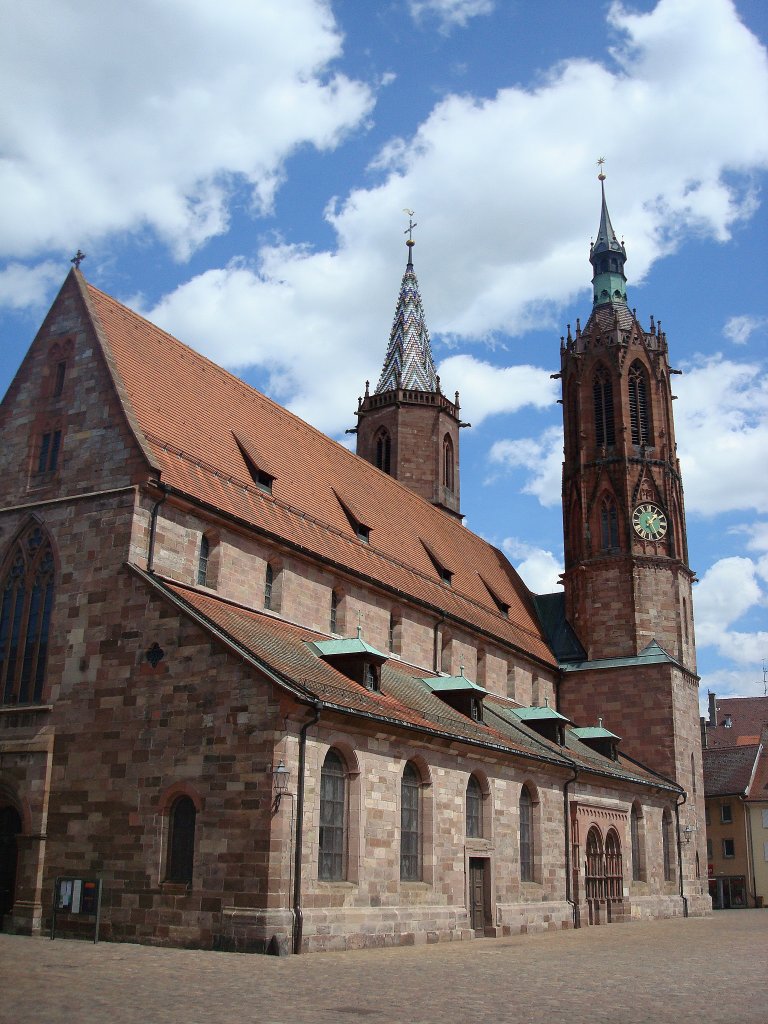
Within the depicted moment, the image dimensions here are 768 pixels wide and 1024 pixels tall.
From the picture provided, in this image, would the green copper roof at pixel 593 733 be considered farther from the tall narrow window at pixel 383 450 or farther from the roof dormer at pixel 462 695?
the tall narrow window at pixel 383 450

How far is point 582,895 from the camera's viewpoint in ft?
109

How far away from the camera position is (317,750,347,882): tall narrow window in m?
22.4

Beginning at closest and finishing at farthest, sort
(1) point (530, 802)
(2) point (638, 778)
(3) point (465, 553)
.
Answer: (1) point (530, 802) < (2) point (638, 778) < (3) point (465, 553)

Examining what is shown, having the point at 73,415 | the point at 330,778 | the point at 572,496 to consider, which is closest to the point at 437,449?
the point at 572,496

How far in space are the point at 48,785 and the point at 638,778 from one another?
22.6 m

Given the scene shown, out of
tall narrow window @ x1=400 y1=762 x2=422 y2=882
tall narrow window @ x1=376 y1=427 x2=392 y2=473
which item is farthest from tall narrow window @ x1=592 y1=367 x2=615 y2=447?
tall narrow window @ x1=400 y1=762 x2=422 y2=882

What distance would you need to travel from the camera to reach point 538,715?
37.0 meters

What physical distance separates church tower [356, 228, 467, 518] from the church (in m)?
9.57

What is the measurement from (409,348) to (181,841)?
38193 millimetres

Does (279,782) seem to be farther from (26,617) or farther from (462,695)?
(462,695)

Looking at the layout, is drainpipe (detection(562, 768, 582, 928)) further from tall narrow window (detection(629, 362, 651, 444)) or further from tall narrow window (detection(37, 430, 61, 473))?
tall narrow window (detection(629, 362, 651, 444))

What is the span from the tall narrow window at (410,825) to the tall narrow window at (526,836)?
19.9ft

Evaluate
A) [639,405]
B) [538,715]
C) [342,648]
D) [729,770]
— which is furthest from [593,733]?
[729,770]

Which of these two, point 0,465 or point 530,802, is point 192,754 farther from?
point 530,802
